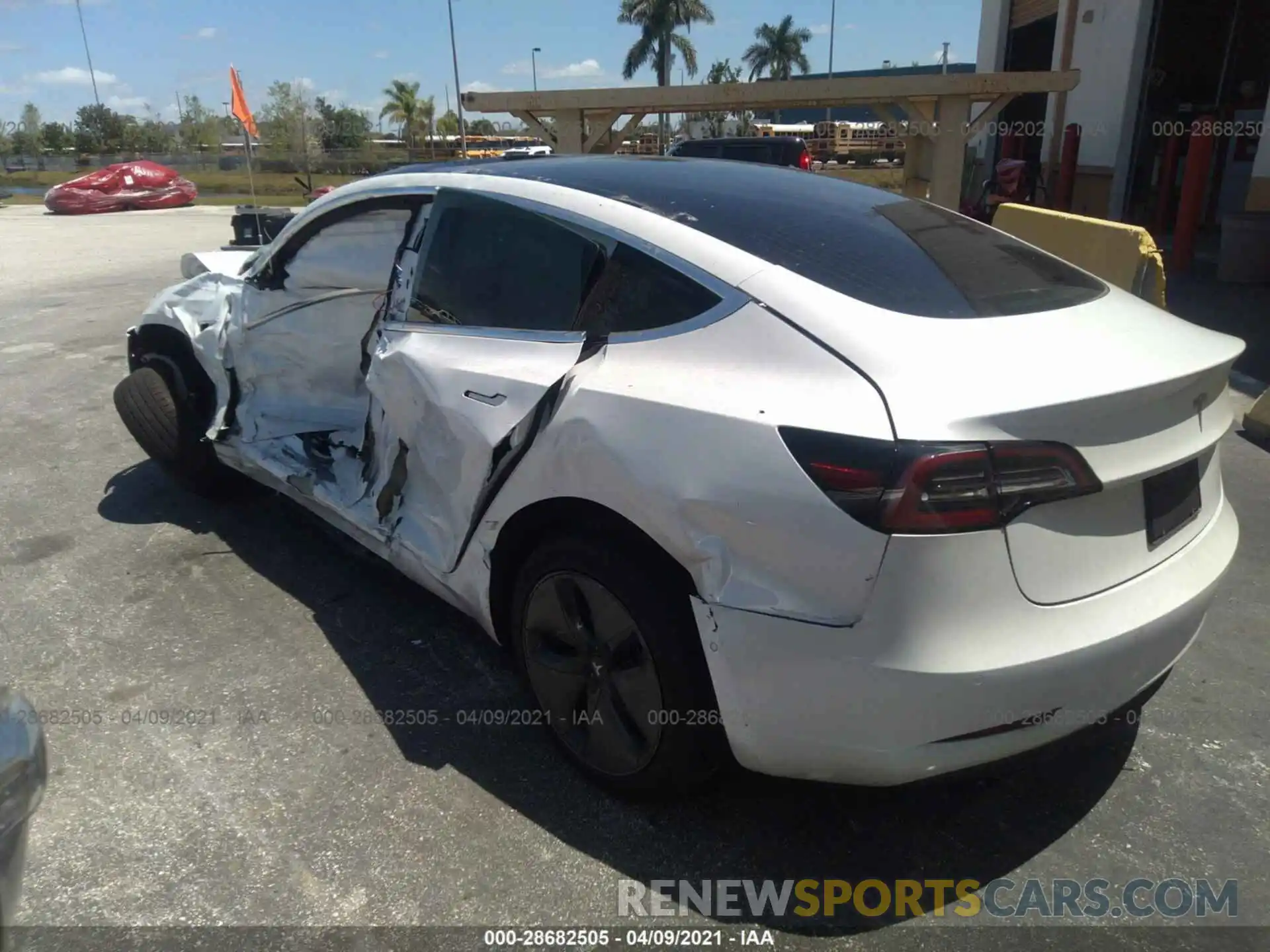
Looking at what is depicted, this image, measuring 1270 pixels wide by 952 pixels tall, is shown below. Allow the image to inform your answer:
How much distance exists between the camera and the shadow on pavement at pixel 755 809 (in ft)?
7.84

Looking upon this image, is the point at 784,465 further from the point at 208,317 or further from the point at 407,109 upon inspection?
the point at 407,109

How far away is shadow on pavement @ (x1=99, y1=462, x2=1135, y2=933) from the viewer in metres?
2.39

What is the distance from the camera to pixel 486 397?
271cm

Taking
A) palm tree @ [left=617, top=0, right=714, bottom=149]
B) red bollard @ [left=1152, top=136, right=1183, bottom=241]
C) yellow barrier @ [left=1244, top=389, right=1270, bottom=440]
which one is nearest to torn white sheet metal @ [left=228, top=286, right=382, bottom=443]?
yellow barrier @ [left=1244, top=389, right=1270, bottom=440]

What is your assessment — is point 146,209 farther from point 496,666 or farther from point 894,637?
point 894,637

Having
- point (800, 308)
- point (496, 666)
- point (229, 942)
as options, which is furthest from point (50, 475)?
point (800, 308)

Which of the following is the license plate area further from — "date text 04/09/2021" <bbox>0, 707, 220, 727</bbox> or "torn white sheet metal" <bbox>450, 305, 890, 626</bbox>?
"date text 04/09/2021" <bbox>0, 707, 220, 727</bbox>

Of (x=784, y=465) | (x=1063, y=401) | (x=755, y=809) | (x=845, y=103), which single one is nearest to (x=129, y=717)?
(x=755, y=809)

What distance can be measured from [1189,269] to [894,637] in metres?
12.0

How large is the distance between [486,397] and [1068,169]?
15527 millimetres

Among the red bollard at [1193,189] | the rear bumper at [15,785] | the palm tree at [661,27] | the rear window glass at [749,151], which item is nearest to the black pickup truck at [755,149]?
the rear window glass at [749,151]

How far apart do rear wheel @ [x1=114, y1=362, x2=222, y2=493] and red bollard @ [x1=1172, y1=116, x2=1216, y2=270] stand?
11325 millimetres

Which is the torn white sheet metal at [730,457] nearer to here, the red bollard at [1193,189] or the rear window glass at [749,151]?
the red bollard at [1193,189]

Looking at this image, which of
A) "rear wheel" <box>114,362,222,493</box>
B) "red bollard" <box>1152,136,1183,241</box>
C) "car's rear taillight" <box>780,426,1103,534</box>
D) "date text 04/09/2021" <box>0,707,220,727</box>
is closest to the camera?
"car's rear taillight" <box>780,426,1103,534</box>
